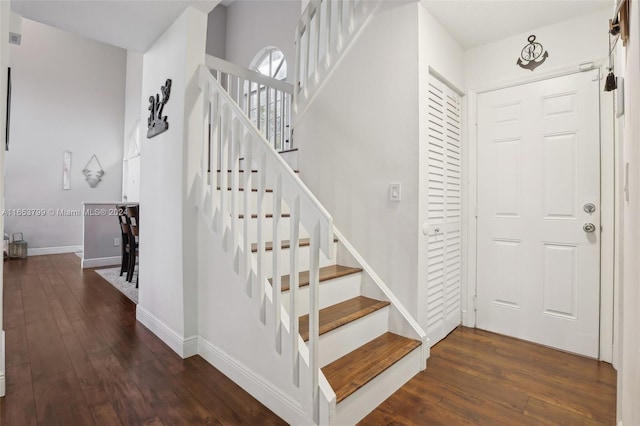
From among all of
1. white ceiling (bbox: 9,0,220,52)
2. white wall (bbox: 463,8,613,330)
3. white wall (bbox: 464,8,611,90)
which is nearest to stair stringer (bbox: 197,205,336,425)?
white ceiling (bbox: 9,0,220,52)

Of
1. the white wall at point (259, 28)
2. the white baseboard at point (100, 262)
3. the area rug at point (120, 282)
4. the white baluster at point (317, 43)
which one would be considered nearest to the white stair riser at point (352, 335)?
the white baluster at point (317, 43)

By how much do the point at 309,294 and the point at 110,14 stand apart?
7.84ft

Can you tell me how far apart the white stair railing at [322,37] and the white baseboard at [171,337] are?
2101 millimetres

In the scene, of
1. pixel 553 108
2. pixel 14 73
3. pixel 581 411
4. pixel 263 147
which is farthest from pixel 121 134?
pixel 581 411

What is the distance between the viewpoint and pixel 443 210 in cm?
265

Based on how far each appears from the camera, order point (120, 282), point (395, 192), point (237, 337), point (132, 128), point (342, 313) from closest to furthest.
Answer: point (237, 337) < point (342, 313) < point (395, 192) < point (120, 282) < point (132, 128)

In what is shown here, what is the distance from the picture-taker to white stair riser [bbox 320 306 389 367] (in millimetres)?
1830

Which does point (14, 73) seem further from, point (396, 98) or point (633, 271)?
point (633, 271)

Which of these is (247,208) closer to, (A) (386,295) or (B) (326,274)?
(B) (326,274)

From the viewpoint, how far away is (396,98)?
238 centimetres

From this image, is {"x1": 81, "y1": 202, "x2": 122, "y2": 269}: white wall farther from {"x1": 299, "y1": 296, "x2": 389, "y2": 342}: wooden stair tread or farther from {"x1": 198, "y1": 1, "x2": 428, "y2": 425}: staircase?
{"x1": 299, "y1": 296, "x2": 389, "y2": 342}: wooden stair tread

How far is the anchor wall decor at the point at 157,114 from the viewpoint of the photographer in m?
2.50

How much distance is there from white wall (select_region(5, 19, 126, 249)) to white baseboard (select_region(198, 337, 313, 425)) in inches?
265

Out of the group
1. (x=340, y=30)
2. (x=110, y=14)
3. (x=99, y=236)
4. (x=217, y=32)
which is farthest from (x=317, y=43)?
(x=99, y=236)
